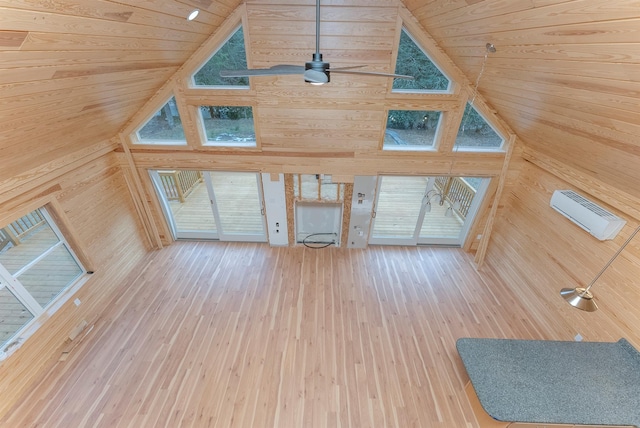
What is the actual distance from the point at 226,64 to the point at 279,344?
4.49 meters

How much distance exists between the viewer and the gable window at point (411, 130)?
471cm

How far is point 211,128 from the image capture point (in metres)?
4.98

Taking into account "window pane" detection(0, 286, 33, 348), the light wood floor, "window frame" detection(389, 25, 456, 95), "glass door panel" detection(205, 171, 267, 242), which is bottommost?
the light wood floor

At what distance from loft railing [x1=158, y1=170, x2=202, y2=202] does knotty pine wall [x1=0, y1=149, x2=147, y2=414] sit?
147 cm

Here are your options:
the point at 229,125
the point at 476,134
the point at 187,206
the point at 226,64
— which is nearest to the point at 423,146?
the point at 476,134

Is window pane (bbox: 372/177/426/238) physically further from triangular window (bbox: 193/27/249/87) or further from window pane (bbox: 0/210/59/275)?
window pane (bbox: 0/210/59/275)

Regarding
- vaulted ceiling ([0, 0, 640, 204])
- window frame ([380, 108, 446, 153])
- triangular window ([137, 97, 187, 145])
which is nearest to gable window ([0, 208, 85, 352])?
vaulted ceiling ([0, 0, 640, 204])

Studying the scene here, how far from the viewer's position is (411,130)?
16.0ft

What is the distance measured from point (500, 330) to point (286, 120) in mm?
4861

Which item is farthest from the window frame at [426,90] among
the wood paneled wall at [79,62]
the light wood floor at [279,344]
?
the light wood floor at [279,344]

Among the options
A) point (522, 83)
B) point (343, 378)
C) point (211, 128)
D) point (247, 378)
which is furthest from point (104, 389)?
point (522, 83)

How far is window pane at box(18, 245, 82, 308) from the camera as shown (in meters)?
3.73

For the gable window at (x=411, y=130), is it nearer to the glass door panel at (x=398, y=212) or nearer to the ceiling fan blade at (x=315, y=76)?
the glass door panel at (x=398, y=212)

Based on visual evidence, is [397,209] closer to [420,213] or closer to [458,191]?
[420,213]
